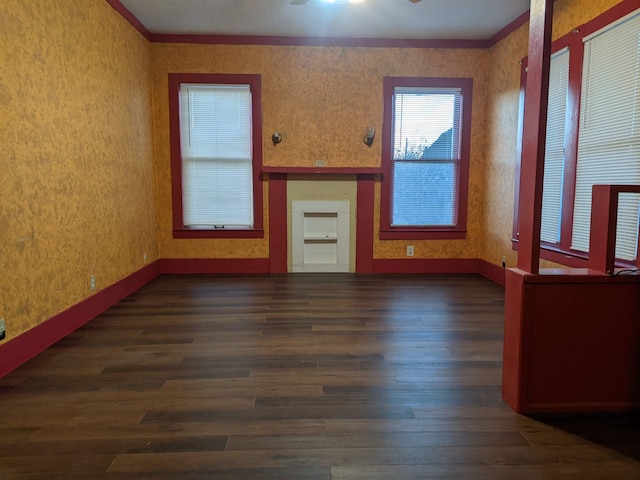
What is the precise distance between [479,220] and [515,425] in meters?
3.82

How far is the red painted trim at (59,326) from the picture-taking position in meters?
2.48

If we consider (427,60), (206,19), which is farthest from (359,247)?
(206,19)

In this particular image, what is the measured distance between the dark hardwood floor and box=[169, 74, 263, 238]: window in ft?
6.28

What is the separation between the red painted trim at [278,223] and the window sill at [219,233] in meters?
0.19

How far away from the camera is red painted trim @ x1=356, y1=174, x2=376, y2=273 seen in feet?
17.4

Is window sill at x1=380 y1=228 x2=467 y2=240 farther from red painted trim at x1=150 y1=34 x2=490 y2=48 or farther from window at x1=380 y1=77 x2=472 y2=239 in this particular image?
red painted trim at x1=150 y1=34 x2=490 y2=48

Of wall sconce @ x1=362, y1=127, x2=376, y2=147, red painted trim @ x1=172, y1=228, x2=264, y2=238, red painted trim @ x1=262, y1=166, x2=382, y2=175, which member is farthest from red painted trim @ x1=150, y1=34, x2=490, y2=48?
red painted trim @ x1=172, y1=228, x2=264, y2=238

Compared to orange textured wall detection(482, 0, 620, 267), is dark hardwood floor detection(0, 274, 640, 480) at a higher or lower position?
lower

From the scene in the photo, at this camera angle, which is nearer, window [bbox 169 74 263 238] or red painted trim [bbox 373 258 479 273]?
window [bbox 169 74 263 238]

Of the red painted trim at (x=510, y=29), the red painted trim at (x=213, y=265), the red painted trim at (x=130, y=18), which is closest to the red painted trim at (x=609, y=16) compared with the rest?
the red painted trim at (x=510, y=29)

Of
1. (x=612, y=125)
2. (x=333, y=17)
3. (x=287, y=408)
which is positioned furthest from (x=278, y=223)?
(x=612, y=125)

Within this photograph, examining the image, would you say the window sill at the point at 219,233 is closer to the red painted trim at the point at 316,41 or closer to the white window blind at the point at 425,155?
the white window blind at the point at 425,155

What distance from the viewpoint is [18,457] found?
1.68 m

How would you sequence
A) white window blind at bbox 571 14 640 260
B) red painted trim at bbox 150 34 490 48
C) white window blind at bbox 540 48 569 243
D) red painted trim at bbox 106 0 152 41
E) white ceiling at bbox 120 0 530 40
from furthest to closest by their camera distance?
red painted trim at bbox 150 34 490 48, white ceiling at bbox 120 0 530 40, red painted trim at bbox 106 0 152 41, white window blind at bbox 540 48 569 243, white window blind at bbox 571 14 640 260
